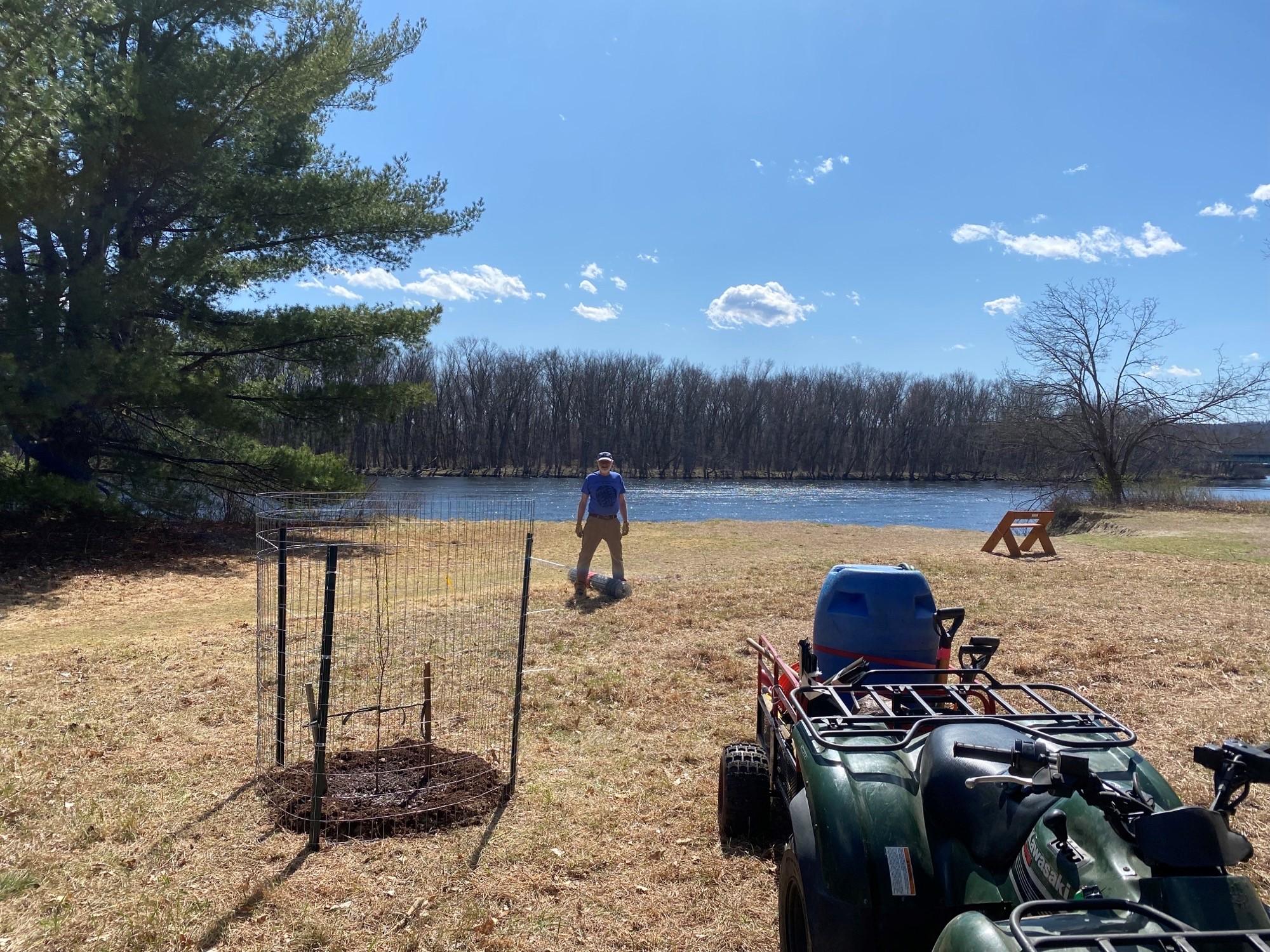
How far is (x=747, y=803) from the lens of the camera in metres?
3.76

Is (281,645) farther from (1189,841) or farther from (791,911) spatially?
(1189,841)

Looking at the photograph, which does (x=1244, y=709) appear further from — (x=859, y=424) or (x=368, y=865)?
(x=859, y=424)

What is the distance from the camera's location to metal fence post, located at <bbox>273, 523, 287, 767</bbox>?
3.80 meters

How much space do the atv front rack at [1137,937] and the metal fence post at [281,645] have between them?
10.7ft

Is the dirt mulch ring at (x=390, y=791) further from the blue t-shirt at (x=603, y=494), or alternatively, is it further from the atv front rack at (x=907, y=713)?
the blue t-shirt at (x=603, y=494)

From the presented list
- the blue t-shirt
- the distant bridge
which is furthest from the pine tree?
the distant bridge

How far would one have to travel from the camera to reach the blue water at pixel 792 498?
2905 cm

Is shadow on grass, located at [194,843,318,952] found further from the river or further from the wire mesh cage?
the river

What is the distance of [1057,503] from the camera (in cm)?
2742

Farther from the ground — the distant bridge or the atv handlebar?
the distant bridge

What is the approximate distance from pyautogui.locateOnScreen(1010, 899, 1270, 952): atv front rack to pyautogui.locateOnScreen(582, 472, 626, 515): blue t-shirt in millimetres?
8364

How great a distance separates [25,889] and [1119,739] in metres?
4.11

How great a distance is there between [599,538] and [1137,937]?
8726 mm

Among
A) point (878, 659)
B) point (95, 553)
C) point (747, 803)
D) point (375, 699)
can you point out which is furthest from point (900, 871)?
point (95, 553)
